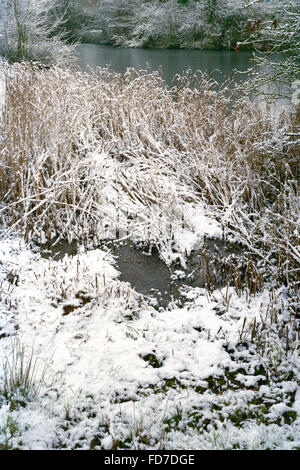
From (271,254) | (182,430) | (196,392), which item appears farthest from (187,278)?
(182,430)

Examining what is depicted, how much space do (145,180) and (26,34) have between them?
12475 millimetres

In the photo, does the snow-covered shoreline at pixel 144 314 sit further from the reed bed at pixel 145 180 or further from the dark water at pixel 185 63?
the dark water at pixel 185 63

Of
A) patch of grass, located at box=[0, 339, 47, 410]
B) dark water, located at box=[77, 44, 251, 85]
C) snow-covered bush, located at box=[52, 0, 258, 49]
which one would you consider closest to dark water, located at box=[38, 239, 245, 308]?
patch of grass, located at box=[0, 339, 47, 410]

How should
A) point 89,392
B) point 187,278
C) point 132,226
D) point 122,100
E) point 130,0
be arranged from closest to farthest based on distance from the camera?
point 89,392, point 187,278, point 132,226, point 122,100, point 130,0

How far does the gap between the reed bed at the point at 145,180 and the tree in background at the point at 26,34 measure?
938 centimetres

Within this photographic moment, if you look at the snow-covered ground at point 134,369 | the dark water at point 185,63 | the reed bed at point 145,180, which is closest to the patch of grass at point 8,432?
the snow-covered ground at point 134,369

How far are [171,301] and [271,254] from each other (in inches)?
45.4

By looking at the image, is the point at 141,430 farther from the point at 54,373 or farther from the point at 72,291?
the point at 72,291

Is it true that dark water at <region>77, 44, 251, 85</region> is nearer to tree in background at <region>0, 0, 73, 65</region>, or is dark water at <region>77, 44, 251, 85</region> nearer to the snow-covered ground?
tree in background at <region>0, 0, 73, 65</region>

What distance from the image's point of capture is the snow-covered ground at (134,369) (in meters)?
2.04

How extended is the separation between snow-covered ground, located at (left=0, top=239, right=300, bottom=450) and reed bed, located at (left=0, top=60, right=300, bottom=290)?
0.63 metres

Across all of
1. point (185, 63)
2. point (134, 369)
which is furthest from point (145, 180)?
point (185, 63)

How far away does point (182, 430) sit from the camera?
2094 millimetres

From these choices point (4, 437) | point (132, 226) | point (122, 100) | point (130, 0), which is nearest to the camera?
point (4, 437)
